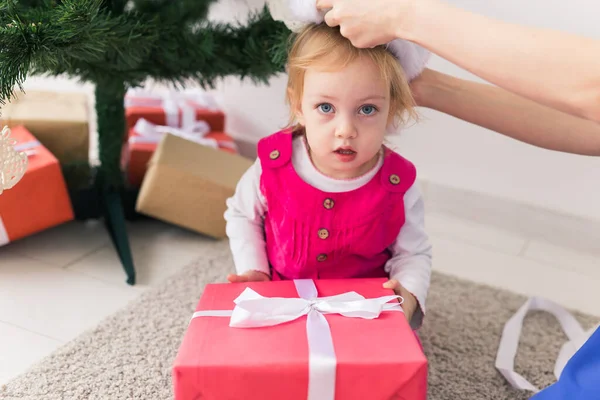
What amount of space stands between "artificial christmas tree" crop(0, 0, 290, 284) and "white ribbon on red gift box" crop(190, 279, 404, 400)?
0.48 meters

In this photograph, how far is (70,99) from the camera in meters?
1.62

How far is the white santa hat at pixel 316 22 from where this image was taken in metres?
0.94

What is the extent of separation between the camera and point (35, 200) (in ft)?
4.35

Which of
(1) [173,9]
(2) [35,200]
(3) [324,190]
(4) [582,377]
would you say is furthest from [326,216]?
(2) [35,200]

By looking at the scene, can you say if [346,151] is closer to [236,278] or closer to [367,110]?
[367,110]

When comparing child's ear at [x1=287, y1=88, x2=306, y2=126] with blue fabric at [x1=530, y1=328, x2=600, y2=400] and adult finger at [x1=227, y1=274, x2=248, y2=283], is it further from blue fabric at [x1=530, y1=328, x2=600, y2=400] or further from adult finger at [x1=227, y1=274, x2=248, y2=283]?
blue fabric at [x1=530, y1=328, x2=600, y2=400]

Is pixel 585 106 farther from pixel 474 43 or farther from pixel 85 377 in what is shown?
pixel 85 377

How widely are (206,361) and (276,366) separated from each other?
3.1 inches

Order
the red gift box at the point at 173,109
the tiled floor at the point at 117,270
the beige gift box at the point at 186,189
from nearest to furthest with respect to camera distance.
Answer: the tiled floor at the point at 117,270, the beige gift box at the point at 186,189, the red gift box at the point at 173,109

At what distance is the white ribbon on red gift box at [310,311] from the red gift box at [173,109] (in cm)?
95

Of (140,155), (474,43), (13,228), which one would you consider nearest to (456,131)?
(140,155)

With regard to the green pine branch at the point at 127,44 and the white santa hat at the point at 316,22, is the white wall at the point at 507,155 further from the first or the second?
the white santa hat at the point at 316,22

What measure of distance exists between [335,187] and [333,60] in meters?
0.20

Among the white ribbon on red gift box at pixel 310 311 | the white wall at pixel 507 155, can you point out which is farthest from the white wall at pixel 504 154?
the white ribbon on red gift box at pixel 310 311
